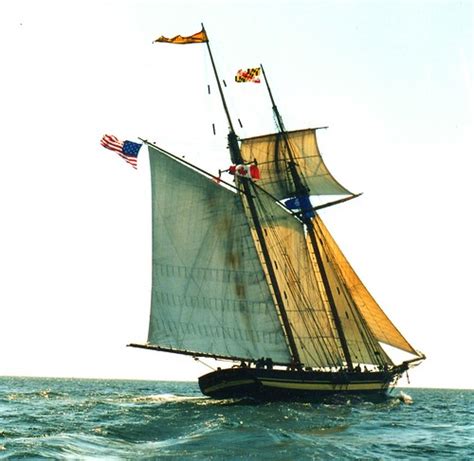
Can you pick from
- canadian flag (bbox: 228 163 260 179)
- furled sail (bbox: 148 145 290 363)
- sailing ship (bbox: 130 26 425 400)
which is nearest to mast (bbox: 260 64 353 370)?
sailing ship (bbox: 130 26 425 400)

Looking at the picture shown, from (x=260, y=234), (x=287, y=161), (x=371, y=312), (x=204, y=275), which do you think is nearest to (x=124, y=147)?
(x=204, y=275)

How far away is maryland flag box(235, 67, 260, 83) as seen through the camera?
160 ft

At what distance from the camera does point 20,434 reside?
2425cm

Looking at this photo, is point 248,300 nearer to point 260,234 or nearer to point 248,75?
point 260,234

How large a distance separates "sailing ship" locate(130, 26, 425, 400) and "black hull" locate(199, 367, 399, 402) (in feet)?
0.24

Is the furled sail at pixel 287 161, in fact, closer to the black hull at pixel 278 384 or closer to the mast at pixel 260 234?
the mast at pixel 260 234

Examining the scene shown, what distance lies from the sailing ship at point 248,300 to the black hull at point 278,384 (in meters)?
0.07

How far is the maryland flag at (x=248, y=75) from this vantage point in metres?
48.7

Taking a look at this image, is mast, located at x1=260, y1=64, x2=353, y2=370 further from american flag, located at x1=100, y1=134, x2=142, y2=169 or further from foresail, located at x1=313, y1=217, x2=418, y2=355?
american flag, located at x1=100, y1=134, x2=142, y2=169

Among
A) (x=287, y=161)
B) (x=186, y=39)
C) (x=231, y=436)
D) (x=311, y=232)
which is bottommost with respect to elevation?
(x=231, y=436)

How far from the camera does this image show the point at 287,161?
5756 cm

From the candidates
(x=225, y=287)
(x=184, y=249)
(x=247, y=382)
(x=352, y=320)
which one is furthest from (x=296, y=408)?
(x=352, y=320)

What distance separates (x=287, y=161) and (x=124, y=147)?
2138 cm

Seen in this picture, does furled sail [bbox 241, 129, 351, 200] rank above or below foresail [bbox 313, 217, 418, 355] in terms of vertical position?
above
